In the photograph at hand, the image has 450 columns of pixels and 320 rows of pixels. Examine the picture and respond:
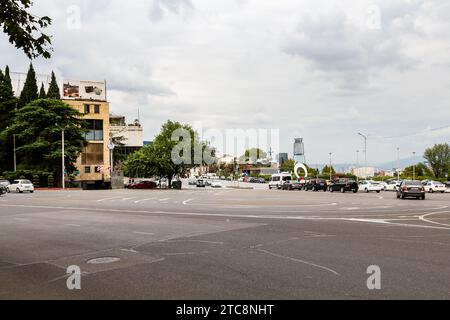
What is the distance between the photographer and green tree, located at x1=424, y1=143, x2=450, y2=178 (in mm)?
101625

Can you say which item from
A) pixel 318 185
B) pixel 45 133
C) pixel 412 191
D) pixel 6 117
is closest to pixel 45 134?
pixel 45 133

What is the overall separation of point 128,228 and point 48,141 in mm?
58260

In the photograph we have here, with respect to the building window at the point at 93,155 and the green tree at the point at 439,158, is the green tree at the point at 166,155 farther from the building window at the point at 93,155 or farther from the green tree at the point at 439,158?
the green tree at the point at 439,158

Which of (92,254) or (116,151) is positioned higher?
(116,151)

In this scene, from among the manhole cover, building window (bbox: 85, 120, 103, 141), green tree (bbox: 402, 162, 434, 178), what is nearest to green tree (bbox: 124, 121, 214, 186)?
building window (bbox: 85, 120, 103, 141)

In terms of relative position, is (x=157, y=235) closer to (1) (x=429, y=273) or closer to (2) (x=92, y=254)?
(2) (x=92, y=254)

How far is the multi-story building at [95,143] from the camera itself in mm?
82625

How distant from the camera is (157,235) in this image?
13.3 m

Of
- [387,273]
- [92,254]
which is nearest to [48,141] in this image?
[92,254]

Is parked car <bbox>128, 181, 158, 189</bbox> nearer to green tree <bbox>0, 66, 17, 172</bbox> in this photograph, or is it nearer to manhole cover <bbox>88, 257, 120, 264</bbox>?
green tree <bbox>0, 66, 17, 172</bbox>

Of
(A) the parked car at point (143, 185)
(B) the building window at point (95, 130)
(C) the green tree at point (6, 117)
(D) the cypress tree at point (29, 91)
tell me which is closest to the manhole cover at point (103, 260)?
(A) the parked car at point (143, 185)
